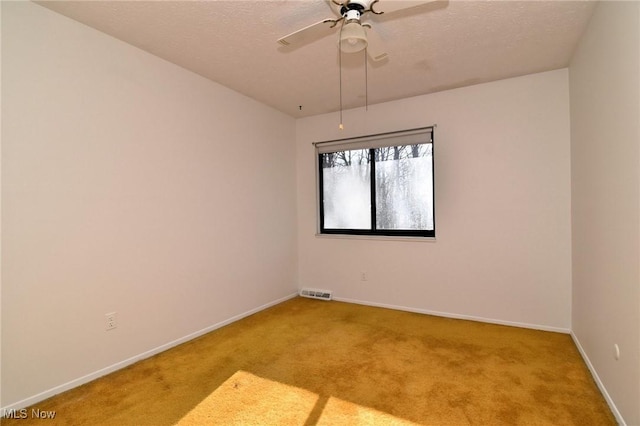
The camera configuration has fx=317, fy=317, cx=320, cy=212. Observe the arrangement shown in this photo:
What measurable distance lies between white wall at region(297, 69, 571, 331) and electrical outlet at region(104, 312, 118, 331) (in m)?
2.63

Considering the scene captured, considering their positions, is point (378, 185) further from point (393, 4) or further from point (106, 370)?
point (106, 370)

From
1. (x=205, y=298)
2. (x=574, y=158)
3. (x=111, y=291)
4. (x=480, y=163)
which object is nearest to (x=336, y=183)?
(x=480, y=163)

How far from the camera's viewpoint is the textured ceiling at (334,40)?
2.05 meters

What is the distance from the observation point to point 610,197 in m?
1.88

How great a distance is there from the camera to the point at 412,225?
12.4 feet

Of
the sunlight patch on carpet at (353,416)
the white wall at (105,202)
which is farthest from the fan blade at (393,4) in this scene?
the sunlight patch on carpet at (353,416)

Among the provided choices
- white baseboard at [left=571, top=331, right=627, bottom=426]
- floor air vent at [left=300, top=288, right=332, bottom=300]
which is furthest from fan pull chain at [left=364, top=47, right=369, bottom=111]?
white baseboard at [left=571, top=331, right=627, bottom=426]

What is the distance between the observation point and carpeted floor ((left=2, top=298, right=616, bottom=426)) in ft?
5.96

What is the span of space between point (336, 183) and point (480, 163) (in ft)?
5.80

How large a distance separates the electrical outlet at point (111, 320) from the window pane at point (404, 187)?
9.34 ft

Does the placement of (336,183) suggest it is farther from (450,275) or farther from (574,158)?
(574,158)

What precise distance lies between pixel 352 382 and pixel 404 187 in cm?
234

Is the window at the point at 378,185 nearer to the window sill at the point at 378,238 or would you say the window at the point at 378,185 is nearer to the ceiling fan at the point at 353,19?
the window sill at the point at 378,238

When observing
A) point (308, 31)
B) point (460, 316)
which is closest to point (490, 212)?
point (460, 316)
